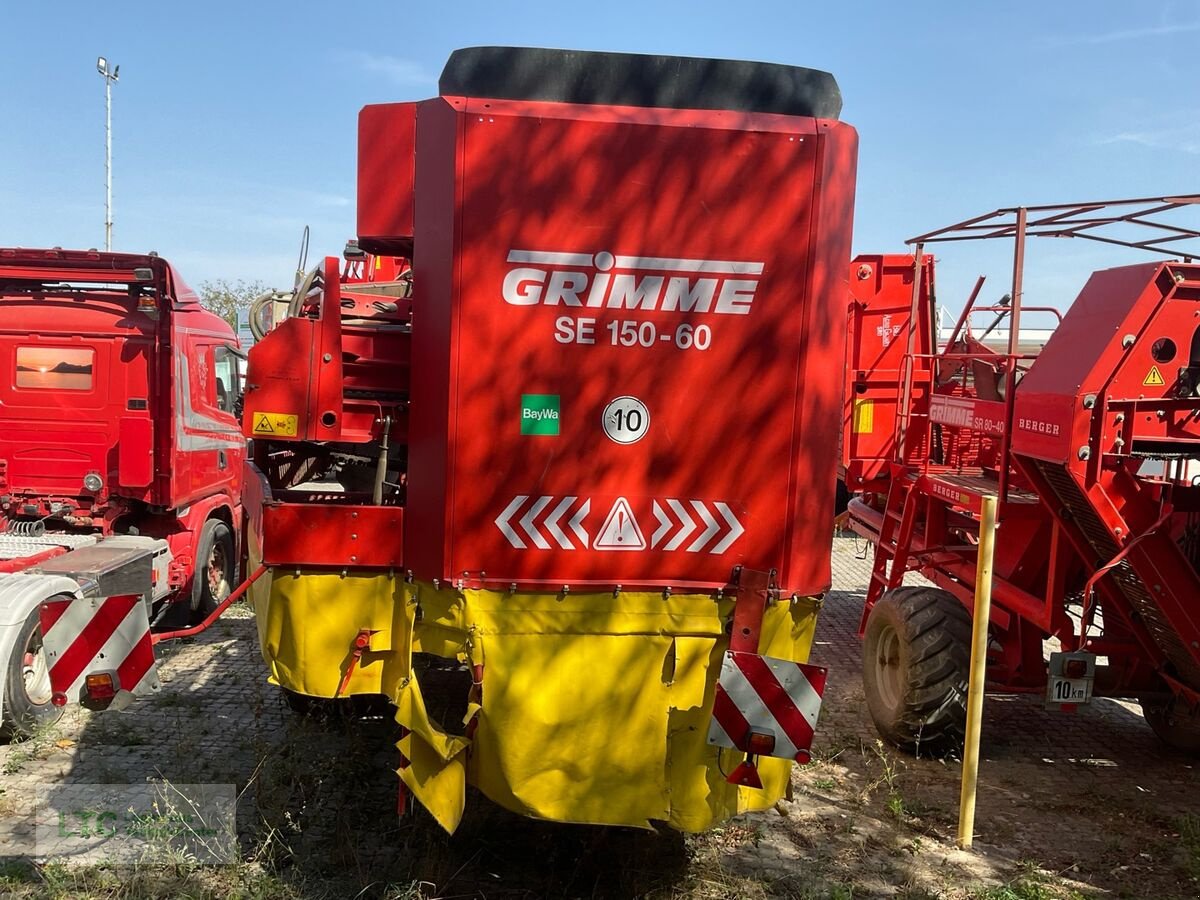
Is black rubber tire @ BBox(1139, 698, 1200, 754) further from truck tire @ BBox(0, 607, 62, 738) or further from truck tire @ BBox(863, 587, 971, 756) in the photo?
truck tire @ BBox(0, 607, 62, 738)

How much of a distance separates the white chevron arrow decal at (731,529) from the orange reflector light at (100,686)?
104 inches

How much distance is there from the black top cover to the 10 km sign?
1.44 meters

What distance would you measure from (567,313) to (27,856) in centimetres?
314

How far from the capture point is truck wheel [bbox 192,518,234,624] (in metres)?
7.79

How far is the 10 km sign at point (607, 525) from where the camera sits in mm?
3197

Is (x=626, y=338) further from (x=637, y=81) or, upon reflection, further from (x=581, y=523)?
(x=637, y=81)

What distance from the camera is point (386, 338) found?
3.61 metres

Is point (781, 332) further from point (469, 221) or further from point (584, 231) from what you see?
point (469, 221)

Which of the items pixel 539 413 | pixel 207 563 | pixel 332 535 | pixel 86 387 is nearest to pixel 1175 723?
pixel 539 413

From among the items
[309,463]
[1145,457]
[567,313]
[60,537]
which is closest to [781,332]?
[567,313]

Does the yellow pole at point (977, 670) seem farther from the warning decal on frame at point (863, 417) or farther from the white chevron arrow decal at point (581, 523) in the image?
the warning decal on frame at point (863, 417)

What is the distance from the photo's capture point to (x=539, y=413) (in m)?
3.17

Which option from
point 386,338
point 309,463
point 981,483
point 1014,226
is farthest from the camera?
point 981,483

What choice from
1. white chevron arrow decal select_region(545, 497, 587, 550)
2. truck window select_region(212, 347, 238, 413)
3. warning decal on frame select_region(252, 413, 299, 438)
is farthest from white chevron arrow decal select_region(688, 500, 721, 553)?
truck window select_region(212, 347, 238, 413)
